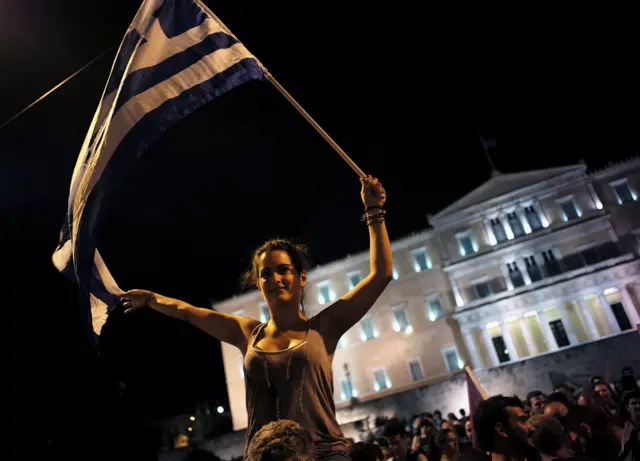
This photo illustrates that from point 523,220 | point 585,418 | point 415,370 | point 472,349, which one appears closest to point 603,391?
point 585,418

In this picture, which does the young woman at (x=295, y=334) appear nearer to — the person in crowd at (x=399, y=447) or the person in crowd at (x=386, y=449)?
the person in crowd at (x=399, y=447)

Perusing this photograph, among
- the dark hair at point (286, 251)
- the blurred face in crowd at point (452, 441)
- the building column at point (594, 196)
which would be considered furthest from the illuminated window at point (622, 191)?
the dark hair at point (286, 251)

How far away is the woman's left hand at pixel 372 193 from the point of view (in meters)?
2.93

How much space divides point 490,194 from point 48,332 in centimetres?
3421

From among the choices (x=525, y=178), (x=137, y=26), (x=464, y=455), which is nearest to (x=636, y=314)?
(x=525, y=178)

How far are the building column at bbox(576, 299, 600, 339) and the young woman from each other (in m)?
38.4

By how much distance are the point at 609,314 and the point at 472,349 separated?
10.1 m

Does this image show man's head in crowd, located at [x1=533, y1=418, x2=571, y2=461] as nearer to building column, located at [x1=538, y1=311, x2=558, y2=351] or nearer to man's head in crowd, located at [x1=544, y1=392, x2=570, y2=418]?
man's head in crowd, located at [x1=544, y1=392, x2=570, y2=418]

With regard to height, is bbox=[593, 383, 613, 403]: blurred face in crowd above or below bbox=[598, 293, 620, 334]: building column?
below

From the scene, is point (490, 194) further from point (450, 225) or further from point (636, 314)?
point (636, 314)

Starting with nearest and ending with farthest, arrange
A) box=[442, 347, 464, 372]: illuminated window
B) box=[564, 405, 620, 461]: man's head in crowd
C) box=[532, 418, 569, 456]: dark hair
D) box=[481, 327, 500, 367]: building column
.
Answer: box=[532, 418, 569, 456]: dark hair → box=[564, 405, 620, 461]: man's head in crowd → box=[481, 327, 500, 367]: building column → box=[442, 347, 464, 372]: illuminated window

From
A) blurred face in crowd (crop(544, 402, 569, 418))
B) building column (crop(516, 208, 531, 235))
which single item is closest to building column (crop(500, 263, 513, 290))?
building column (crop(516, 208, 531, 235))

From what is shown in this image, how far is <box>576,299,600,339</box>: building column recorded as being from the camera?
3522 centimetres

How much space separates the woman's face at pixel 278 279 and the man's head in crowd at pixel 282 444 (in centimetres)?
76
